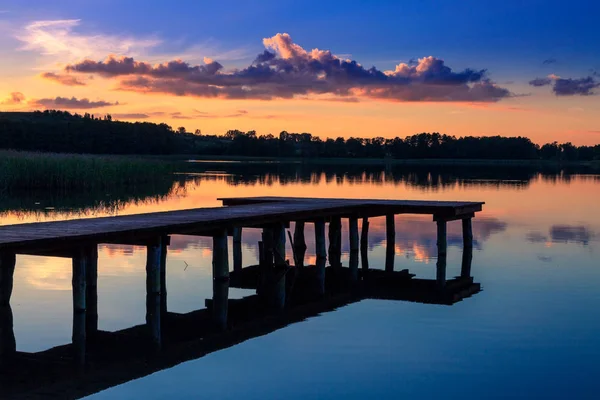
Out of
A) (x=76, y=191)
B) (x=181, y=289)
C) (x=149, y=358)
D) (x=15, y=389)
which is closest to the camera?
(x=15, y=389)

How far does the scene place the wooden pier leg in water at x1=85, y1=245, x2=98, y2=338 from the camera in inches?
504

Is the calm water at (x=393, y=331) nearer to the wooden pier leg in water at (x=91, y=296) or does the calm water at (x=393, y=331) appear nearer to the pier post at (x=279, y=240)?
the wooden pier leg in water at (x=91, y=296)

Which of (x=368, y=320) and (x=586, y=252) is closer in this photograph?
(x=368, y=320)

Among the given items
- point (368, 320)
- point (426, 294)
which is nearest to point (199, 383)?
point (368, 320)

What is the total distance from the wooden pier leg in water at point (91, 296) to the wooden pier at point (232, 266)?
17 mm

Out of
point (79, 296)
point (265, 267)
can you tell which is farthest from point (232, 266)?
point (79, 296)

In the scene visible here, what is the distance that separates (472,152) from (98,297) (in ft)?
414

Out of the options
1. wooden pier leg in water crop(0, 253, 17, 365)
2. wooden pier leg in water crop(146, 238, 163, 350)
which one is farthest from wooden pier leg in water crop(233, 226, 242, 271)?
wooden pier leg in water crop(0, 253, 17, 365)

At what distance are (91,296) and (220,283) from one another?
2.23 meters

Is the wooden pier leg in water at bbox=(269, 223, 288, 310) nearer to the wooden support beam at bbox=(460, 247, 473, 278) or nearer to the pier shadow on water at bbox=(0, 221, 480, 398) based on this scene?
the pier shadow on water at bbox=(0, 221, 480, 398)

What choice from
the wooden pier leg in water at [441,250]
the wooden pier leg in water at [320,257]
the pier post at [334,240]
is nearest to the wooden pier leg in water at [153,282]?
the wooden pier leg in water at [320,257]

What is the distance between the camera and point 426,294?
53.1 ft

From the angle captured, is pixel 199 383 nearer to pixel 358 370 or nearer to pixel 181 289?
pixel 358 370

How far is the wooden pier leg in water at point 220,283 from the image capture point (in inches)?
536
